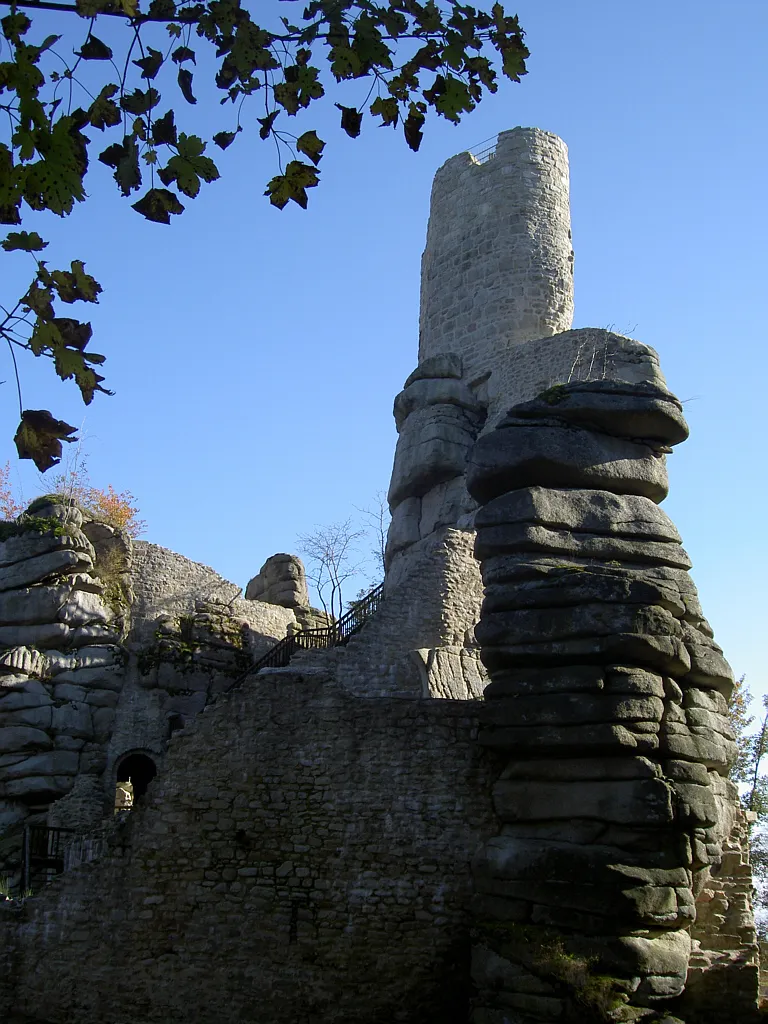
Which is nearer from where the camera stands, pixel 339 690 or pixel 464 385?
pixel 339 690

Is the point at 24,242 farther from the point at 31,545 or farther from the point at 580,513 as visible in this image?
the point at 31,545

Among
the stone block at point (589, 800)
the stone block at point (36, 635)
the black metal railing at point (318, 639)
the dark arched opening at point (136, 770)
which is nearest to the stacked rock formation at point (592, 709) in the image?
the stone block at point (589, 800)

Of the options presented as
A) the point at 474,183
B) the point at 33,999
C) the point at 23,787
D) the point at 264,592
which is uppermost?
the point at 474,183

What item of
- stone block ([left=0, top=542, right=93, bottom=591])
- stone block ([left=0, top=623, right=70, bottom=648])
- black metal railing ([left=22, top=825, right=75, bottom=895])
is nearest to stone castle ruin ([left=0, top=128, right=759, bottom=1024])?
black metal railing ([left=22, top=825, right=75, bottom=895])

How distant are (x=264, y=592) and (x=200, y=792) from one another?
1267cm

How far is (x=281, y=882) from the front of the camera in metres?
14.2

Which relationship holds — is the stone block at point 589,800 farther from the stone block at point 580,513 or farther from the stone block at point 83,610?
the stone block at point 83,610

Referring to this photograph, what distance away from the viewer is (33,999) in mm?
14625

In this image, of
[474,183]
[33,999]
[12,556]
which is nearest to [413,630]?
[33,999]

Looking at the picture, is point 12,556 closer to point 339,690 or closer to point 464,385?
point 464,385

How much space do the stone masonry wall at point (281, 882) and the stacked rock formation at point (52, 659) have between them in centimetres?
672

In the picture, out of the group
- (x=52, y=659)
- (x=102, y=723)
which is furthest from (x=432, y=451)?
(x=52, y=659)

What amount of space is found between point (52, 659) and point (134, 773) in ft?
8.91

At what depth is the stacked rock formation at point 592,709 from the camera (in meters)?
13.1
